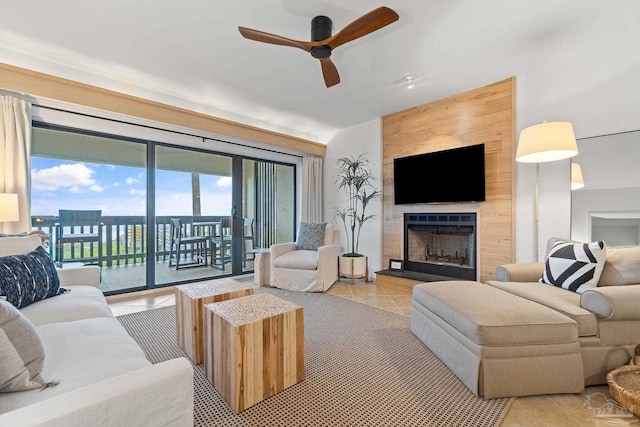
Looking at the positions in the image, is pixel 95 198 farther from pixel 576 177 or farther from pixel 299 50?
pixel 576 177

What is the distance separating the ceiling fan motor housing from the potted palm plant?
2286 millimetres

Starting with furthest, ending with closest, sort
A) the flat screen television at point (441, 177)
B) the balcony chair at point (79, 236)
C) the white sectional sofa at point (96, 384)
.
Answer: the flat screen television at point (441, 177) < the balcony chair at point (79, 236) < the white sectional sofa at point (96, 384)

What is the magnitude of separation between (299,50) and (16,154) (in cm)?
273

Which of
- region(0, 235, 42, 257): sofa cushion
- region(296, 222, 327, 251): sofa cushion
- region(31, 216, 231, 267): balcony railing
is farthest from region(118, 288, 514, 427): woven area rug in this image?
region(296, 222, 327, 251): sofa cushion

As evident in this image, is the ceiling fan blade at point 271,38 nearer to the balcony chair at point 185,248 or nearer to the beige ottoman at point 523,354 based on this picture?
the beige ottoman at point 523,354

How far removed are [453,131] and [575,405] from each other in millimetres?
2881

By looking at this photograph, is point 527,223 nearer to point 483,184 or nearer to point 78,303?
point 483,184

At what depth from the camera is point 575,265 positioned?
1.95m

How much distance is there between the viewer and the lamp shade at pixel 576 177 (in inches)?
103

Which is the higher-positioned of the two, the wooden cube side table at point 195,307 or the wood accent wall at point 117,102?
the wood accent wall at point 117,102

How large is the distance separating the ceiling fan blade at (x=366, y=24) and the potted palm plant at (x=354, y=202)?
237 centimetres

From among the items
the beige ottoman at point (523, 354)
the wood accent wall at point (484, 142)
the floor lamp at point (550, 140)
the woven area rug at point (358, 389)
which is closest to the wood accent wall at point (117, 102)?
the wood accent wall at point (484, 142)

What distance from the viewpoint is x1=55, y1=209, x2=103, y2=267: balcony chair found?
3129mm

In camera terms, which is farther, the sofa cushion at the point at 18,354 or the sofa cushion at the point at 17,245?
the sofa cushion at the point at 17,245
